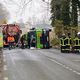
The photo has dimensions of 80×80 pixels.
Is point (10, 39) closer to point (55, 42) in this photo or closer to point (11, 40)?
point (11, 40)

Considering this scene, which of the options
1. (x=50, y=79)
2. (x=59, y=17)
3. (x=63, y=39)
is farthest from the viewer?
(x=59, y=17)

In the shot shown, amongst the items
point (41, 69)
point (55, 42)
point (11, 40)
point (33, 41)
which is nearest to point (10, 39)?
point (11, 40)

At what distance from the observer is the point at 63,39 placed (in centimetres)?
4069

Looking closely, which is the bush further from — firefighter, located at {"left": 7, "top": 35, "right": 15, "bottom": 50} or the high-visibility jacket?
the high-visibility jacket

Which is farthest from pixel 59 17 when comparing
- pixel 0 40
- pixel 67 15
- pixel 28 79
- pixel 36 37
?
pixel 28 79

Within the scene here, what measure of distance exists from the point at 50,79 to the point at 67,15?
143 ft

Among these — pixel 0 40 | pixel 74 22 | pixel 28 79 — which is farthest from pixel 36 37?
pixel 28 79

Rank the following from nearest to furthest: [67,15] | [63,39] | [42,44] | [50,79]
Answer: [50,79], [63,39], [42,44], [67,15]

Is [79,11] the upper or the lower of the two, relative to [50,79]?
upper

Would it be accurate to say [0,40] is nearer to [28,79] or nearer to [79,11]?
[79,11]

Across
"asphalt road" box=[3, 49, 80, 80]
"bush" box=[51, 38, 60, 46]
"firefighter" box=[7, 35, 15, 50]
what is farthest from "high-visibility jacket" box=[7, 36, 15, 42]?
"asphalt road" box=[3, 49, 80, 80]

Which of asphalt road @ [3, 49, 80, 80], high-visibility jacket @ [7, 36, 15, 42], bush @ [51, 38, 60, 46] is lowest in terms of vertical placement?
asphalt road @ [3, 49, 80, 80]

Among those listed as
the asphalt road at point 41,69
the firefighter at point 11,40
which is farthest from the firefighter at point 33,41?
the asphalt road at point 41,69

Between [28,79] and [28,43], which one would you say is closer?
[28,79]
